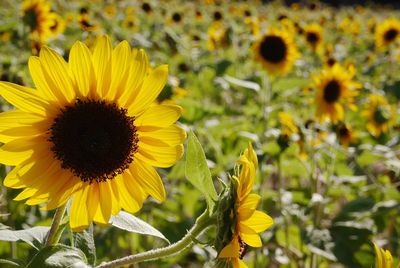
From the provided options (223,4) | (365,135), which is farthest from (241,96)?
(223,4)

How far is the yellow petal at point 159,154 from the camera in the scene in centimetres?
100

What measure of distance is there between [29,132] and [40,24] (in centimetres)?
184

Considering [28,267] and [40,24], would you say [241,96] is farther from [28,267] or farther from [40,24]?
[28,267]

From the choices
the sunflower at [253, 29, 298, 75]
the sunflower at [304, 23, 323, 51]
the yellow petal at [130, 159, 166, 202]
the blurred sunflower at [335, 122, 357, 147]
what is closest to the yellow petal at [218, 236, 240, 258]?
the yellow petal at [130, 159, 166, 202]

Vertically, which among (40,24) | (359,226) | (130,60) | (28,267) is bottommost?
(359,226)

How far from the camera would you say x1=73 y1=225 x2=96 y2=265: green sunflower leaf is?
100 cm

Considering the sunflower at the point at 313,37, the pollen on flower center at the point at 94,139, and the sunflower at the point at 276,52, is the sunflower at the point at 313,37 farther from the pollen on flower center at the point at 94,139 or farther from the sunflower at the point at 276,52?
the pollen on flower center at the point at 94,139

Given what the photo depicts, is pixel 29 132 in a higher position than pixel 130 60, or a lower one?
lower

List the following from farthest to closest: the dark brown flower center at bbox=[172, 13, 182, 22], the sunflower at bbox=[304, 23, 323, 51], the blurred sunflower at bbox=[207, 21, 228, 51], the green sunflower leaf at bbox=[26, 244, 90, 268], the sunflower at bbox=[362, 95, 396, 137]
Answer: the dark brown flower center at bbox=[172, 13, 182, 22] → the sunflower at bbox=[304, 23, 323, 51] → the blurred sunflower at bbox=[207, 21, 228, 51] → the sunflower at bbox=[362, 95, 396, 137] → the green sunflower leaf at bbox=[26, 244, 90, 268]

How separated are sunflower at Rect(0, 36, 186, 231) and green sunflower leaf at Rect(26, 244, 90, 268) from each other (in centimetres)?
9

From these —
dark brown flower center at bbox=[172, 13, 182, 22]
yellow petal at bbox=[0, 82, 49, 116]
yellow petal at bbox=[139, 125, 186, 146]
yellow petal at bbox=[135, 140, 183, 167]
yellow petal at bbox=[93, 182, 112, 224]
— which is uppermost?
dark brown flower center at bbox=[172, 13, 182, 22]

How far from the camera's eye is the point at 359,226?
219cm

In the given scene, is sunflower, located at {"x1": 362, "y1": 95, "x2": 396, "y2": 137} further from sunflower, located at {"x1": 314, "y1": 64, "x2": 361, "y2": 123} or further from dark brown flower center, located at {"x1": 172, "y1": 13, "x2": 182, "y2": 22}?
dark brown flower center, located at {"x1": 172, "y1": 13, "x2": 182, "y2": 22}

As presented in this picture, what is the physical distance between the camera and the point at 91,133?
Result: 3.36ft
